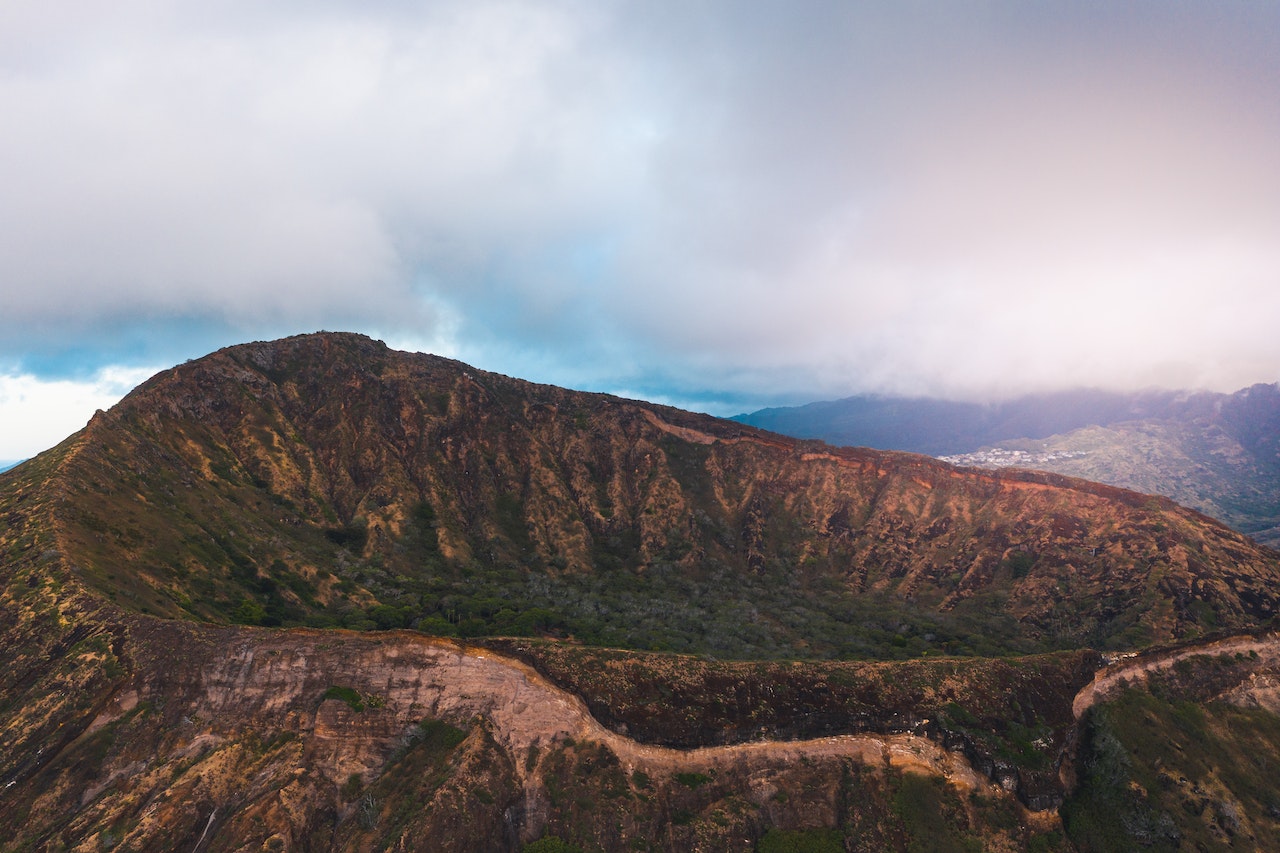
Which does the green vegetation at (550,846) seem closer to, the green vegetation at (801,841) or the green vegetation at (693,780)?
the green vegetation at (693,780)

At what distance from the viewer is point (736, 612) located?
Result: 99938 mm

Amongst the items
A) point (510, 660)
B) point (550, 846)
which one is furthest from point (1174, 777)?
point (510, 660)

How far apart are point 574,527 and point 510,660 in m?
77.0

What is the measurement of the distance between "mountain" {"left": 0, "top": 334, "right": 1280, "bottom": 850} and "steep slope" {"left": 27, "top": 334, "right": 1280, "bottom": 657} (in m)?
0.75

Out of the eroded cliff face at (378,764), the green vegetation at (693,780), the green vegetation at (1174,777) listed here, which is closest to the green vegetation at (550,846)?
the eroded cliff face at (378,764)

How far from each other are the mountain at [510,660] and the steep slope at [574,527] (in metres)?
0.75

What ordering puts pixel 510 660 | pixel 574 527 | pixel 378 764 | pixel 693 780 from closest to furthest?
pixel 378 764 < pixel 693 780 < pixel 510 660 < pixel 574 527

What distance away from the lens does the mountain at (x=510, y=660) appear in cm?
4128

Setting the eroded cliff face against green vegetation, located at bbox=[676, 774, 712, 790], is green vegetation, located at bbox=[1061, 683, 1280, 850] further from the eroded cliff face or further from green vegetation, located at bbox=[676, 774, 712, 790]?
green vegetation, located at bbox=[676, 774, 712, 790]

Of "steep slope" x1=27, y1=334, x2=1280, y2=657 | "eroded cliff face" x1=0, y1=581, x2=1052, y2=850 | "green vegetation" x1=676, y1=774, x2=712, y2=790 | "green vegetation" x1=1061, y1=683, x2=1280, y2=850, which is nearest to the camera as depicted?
"eroded cliff face" x1=0, y1=581, x2=1052, y2=850

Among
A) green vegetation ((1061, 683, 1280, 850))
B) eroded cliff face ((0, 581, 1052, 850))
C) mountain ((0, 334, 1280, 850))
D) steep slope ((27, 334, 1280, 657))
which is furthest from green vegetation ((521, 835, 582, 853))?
green vegetation ((1061, 683, 1280, 850))

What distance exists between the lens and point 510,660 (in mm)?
48719

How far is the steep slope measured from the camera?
77.8 metres

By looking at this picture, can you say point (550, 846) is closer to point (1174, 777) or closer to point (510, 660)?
point (510, 660)
